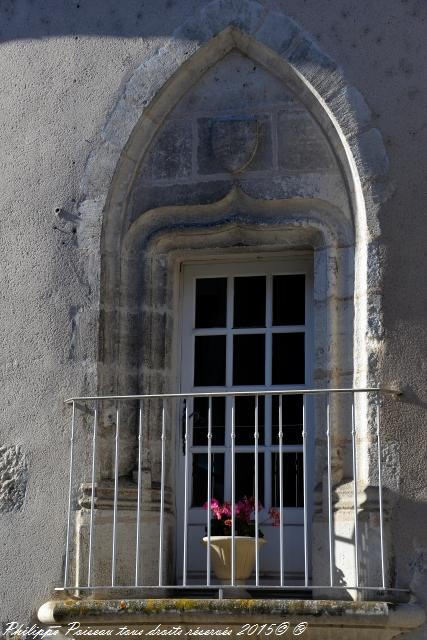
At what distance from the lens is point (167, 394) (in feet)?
22.1

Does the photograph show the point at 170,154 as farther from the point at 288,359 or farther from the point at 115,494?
the point at 115,494

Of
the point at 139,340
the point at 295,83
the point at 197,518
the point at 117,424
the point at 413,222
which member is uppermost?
the point at 295,83

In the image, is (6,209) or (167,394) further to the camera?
(6,209)

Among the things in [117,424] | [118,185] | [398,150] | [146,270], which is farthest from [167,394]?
[398,150]

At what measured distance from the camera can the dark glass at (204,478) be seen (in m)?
6.94

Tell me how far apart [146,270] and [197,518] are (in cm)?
139

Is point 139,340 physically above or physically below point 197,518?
above

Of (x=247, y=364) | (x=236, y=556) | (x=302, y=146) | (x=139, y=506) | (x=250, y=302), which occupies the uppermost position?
(x=302, y=146)

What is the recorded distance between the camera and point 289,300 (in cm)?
711

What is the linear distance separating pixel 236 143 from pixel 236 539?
7.08ft

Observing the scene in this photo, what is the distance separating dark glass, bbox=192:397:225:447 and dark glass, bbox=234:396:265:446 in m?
0.09

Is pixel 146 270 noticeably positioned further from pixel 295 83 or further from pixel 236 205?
pixel 295 83

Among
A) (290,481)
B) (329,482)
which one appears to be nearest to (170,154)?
(290,481)

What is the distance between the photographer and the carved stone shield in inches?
276
